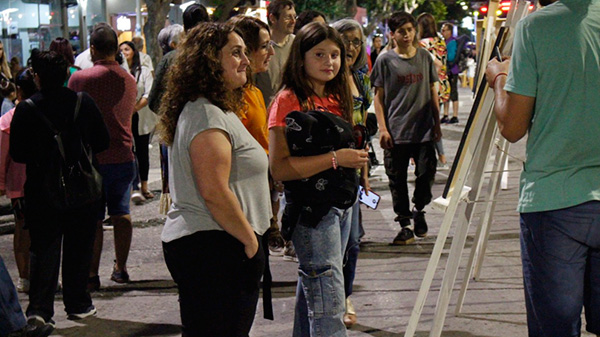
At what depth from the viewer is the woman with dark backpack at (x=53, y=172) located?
5.70 meters

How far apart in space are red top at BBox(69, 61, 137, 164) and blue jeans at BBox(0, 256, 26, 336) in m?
1.85

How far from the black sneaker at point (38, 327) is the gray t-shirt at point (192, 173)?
7.50 ft

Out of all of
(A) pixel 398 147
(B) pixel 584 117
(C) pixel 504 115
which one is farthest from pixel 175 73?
(A) pixel 398 147

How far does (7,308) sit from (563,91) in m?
3.15

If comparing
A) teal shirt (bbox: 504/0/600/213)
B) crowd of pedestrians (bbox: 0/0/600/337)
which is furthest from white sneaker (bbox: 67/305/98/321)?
teal shirt (bbox: 504/0/600/213)

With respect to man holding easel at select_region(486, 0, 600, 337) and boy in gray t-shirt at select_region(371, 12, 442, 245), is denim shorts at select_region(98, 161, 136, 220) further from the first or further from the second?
man holding easel at select_region(486, 0, 600, 337)

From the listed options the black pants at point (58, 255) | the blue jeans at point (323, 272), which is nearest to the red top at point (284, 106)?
the blue jeans at point (323, 272)

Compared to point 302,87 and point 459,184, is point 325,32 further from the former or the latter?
point 459,184

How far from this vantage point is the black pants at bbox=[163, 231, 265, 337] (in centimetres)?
366

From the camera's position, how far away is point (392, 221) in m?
9.20

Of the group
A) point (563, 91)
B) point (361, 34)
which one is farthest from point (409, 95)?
point (563, 91)

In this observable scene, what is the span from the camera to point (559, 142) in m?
3.47

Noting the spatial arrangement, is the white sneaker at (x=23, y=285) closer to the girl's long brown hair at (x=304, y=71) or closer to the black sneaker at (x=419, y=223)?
the girl's long brown hair at (x=304, y=71)

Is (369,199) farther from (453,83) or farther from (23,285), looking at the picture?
(453,83)
